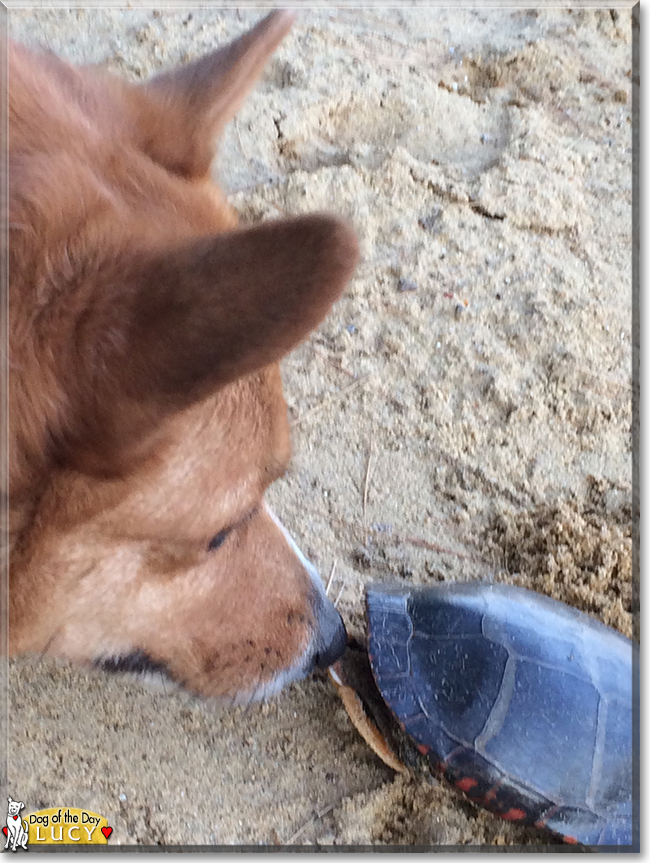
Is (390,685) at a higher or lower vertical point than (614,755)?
lower

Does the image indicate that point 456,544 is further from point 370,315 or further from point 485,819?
point 370,315

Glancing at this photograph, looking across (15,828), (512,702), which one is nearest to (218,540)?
(512,702)

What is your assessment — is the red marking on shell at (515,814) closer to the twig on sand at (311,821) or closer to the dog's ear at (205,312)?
the twig on sand at (311,821)

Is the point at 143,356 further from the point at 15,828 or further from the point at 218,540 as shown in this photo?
the point at 15,828

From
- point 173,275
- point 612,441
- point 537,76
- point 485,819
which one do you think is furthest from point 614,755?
point 537,76

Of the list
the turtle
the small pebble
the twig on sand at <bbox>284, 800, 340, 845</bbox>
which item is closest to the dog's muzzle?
the turtle

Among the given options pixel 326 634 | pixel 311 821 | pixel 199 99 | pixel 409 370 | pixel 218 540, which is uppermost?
pixel 199 99
